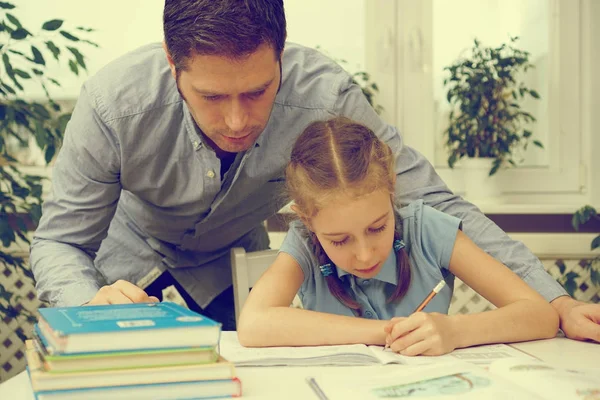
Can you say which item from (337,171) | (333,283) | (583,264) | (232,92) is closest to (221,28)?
(232,92)

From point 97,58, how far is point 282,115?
1.68 meters

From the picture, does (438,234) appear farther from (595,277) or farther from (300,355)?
(595,277)

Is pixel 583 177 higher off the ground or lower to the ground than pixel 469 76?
lower

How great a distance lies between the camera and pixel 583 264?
292cm

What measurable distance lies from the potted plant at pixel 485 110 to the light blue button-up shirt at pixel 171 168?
1.28 metres

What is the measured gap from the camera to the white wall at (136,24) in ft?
9.95

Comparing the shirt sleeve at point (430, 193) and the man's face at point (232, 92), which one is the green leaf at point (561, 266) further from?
the man's face at point (232, 92)

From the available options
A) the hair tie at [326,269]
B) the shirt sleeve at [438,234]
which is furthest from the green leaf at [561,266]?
the hair tie at [326,269]

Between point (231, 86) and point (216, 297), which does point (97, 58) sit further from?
point (231, 86)

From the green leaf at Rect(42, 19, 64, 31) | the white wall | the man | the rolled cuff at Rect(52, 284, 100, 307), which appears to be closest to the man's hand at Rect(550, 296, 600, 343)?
the man

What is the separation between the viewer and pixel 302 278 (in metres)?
1.48

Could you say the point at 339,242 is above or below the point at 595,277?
above

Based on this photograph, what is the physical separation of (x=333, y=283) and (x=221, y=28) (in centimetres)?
55

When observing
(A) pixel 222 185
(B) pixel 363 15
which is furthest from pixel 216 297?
(B) pixel 363 15
